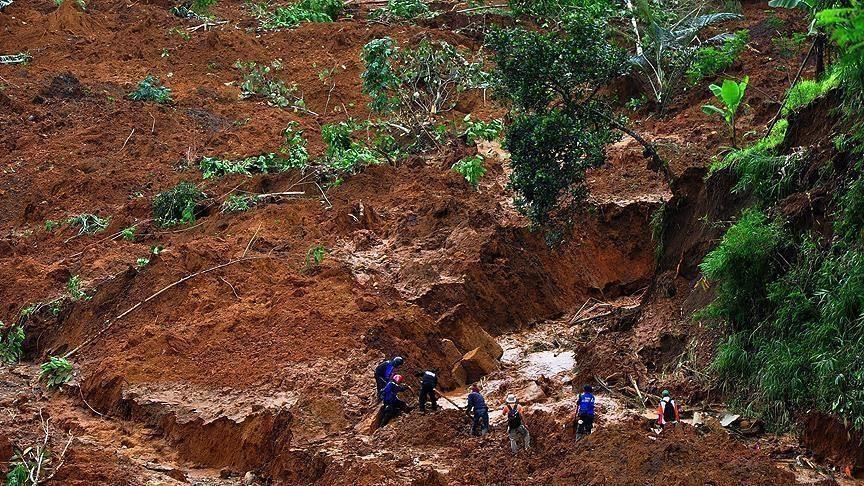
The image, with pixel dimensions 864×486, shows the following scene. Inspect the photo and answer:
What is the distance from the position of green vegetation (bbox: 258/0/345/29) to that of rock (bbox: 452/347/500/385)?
16.3 metres

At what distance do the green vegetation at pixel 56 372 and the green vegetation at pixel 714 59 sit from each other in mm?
13543

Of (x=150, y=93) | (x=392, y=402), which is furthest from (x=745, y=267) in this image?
(x=150, y=93)

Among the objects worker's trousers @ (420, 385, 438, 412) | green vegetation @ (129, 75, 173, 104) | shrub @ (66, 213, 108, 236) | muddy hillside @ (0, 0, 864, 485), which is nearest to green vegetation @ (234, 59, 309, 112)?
muddy hillside @ (0, 0, 864, 485)

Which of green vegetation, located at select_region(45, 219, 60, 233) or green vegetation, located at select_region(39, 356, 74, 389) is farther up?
green vegetation, located at select_region(39, 356, 74, 389)

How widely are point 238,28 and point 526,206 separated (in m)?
13.9

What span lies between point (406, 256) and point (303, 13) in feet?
44.5

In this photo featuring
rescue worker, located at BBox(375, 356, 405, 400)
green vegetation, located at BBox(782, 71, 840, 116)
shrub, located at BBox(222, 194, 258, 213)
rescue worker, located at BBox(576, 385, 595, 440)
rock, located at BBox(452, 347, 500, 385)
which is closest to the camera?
rescue worker, located at BBox(576, 385, 595, 440)

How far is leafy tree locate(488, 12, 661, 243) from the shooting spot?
1456 cm

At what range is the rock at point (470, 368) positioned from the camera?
1406 cm

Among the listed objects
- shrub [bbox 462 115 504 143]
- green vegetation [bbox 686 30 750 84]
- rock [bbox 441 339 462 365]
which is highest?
green vegetation [bbox 686 30 750 84]

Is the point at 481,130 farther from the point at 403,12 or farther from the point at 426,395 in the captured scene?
the point at 426,395

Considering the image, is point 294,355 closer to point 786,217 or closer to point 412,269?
point 412,269

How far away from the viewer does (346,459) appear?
11414 mm

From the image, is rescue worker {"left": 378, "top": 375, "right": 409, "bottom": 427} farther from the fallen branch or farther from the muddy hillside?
the fallen branch
